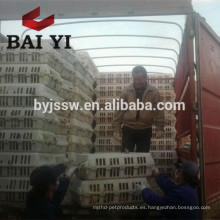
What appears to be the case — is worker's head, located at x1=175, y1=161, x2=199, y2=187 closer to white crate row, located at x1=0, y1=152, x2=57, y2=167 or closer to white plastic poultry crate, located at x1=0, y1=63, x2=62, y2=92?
white crate row, located at x1=0, y1=152, x2=57, y2=167

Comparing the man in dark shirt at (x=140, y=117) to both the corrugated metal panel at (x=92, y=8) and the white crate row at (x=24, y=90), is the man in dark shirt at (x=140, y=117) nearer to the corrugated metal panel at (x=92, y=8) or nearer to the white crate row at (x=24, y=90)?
the corrugated metal panel at (x=92, y=8)

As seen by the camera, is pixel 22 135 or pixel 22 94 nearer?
pixel 22 135

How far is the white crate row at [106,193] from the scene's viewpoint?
329cm

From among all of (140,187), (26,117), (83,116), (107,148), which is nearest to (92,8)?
(26,117)

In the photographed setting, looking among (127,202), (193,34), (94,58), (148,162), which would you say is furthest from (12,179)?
(94,58)

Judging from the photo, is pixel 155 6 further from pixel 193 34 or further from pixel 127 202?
pixel 127 202

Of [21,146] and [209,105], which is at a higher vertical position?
[209,105]

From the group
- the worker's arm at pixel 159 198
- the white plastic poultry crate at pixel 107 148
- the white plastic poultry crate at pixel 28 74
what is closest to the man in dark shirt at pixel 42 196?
the worker's arm at pixel 159 198

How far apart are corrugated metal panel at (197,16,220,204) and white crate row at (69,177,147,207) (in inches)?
35.1

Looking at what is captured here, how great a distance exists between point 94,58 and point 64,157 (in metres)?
2.60

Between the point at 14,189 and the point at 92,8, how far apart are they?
264cm

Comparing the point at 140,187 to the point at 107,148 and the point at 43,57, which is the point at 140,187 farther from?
the point at 107,148

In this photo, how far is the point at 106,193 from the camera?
332 cm

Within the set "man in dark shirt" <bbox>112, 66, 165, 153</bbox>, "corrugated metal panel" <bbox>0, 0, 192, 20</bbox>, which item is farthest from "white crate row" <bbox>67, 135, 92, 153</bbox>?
"corrugated metal panel" <bbox>0, 0, 192, 20</bbox>
